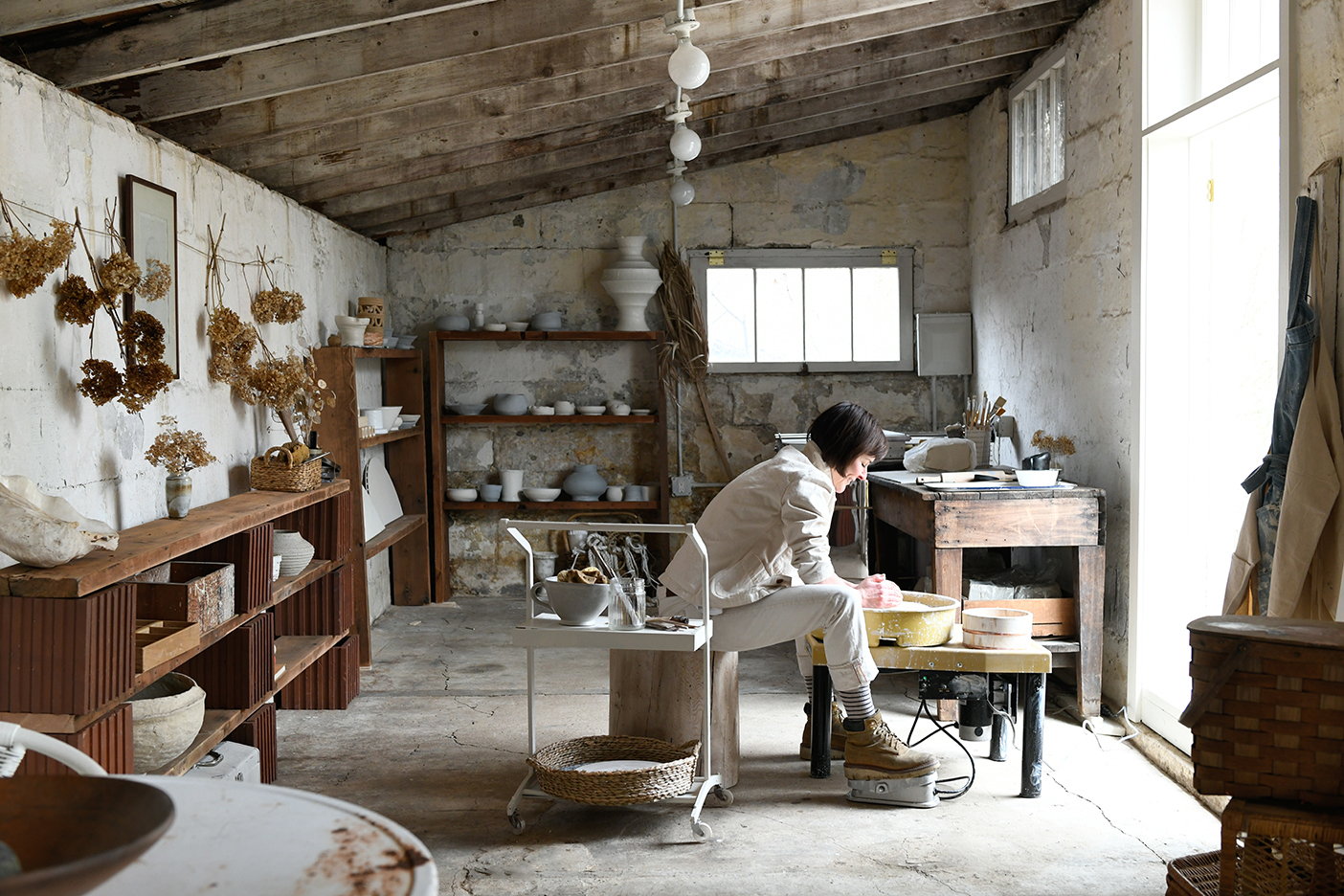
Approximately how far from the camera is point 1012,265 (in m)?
6.07

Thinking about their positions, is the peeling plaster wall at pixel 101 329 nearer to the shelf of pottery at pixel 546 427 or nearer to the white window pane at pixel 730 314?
the shelf of pottery at pixel 546 427

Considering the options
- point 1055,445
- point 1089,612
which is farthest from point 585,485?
point 1089,612

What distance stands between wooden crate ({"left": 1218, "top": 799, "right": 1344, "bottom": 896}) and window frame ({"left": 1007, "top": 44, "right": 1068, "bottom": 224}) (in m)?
3.49

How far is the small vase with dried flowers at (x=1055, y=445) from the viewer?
4895mm

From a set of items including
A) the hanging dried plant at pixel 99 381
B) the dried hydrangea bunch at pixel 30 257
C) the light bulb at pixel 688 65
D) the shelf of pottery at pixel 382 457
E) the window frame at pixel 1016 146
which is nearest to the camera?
the dried hydrangea bunch at pixel 30 257

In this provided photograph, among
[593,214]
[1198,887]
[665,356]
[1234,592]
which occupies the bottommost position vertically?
[1198,887]

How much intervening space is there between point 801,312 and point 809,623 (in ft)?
12.7

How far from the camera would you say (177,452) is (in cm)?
367

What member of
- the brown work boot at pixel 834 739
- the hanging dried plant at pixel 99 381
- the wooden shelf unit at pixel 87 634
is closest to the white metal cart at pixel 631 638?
the brown work boot at pixel 834 739

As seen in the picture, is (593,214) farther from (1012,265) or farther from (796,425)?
(1012,265)

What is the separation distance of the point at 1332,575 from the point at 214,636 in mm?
3363

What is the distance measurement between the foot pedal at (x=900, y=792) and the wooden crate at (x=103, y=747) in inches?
87.4

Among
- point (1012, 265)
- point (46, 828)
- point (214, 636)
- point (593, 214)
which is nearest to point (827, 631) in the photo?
point (214, 636)

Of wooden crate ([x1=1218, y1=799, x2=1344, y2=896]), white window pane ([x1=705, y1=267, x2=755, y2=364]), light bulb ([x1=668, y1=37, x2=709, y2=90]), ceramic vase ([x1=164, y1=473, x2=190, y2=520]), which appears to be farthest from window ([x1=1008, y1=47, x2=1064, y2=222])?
ceramic vase ([x1=164, y1=473, x2=190, y2=520])
